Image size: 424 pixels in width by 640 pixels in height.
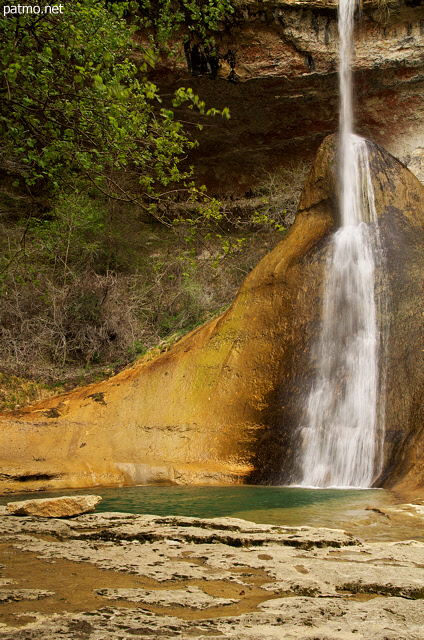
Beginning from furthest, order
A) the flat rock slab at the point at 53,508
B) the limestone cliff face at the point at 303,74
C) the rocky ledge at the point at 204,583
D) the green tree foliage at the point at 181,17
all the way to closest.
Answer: the limestone cliff face at the point at 303,74 → the green tree foliage at the point at 181,17 → the flat rock slab at the point at 53,508 → the rocky ledge at the point at 204,583

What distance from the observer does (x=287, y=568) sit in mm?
2273

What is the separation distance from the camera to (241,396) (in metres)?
7.89

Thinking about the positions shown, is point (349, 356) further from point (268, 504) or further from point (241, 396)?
point (268, 504)

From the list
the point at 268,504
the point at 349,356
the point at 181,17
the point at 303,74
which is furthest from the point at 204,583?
the point at 303,74

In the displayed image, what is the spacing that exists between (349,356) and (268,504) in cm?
343

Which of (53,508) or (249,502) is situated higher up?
(53,508)

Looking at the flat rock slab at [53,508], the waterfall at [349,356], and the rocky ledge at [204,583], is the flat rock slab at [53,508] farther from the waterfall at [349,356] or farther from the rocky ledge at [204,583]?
the waterfall at [349,356]

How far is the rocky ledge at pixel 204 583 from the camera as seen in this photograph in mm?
1555

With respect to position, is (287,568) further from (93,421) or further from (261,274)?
(261,274)

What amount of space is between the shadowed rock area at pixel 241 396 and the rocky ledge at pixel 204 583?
406 cm

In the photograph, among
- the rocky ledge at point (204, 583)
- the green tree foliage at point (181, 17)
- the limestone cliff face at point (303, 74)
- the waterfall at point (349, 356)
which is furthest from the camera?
the limestone cliff face at point (303, 74)

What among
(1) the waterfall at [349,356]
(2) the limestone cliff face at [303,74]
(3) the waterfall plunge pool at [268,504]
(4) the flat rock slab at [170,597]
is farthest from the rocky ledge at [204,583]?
(2) the limestone cliff face at [303,74]

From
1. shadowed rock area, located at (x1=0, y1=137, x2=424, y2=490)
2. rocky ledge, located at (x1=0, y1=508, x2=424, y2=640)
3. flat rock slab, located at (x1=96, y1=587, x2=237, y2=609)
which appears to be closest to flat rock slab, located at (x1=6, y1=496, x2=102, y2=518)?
rocky ledge, located at (x1=0, y1=508, x2=424, y2=640)

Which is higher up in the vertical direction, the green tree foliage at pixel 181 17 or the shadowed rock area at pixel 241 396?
the green tree foliage at pixel 181 17
